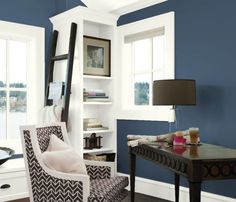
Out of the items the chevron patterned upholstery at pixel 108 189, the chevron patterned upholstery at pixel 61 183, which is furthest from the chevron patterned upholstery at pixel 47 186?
the chevron patterned upholstery at pixel 108 189

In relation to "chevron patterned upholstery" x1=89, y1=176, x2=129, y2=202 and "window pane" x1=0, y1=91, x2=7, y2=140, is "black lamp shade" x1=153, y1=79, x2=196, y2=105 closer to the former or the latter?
"chevron patterned upholstery" x1=89, y1=176, x2=129, y2=202

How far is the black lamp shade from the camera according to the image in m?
3.21

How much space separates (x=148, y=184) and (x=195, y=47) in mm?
1824

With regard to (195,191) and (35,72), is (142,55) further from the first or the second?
(195,191)

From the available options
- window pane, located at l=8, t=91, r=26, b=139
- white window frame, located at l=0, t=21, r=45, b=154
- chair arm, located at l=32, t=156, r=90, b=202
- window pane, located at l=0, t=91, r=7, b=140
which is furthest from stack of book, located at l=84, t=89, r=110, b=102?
chair arm, located at l=32, t=156, r=90, b=202

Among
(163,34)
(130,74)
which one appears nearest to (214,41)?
(163,34)

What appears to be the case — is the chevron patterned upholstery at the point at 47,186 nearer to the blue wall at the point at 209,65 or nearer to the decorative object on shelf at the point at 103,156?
the decorative object on shelf at the point at 103,156

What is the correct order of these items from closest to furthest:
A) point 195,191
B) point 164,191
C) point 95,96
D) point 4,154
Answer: point 195,191 → point 4,154 → point 164,191 → point 95,96

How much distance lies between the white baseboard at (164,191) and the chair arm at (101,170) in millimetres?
1105

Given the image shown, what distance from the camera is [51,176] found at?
2.64 meters

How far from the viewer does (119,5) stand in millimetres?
4414

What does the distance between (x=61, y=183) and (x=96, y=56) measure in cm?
239

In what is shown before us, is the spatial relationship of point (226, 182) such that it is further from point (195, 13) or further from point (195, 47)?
point (195, 13)

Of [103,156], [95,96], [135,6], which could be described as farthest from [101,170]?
[135,6]
